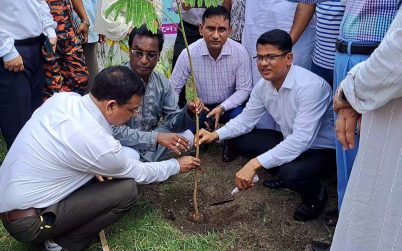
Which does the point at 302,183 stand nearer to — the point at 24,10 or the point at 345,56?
the point at 345,56

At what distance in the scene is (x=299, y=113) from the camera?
2.90 metres

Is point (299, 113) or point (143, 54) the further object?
point (143, 54)

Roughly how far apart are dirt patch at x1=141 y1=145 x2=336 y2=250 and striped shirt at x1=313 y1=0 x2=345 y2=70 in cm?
100

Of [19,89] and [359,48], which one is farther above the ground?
[359,48]

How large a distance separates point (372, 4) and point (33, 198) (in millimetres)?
1977

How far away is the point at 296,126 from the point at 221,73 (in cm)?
113

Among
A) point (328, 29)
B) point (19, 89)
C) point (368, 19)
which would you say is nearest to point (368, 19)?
point (368, 19)

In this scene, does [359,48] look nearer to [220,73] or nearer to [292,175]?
[292,175]

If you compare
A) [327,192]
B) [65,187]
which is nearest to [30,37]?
[65,187]

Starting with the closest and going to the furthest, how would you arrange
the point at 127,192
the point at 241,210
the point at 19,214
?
the point at 19,214 < the point at 127,192 < the point at 241,210

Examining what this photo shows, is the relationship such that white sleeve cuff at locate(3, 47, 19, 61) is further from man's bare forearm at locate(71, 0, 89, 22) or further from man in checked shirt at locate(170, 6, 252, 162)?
man in checked shirt at locate(170, 6, 252, 162)

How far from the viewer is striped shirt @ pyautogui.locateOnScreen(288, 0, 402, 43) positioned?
6.98 ft

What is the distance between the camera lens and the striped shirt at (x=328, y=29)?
2814mm

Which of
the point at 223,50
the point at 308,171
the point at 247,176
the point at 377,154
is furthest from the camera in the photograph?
the point at 223,50
